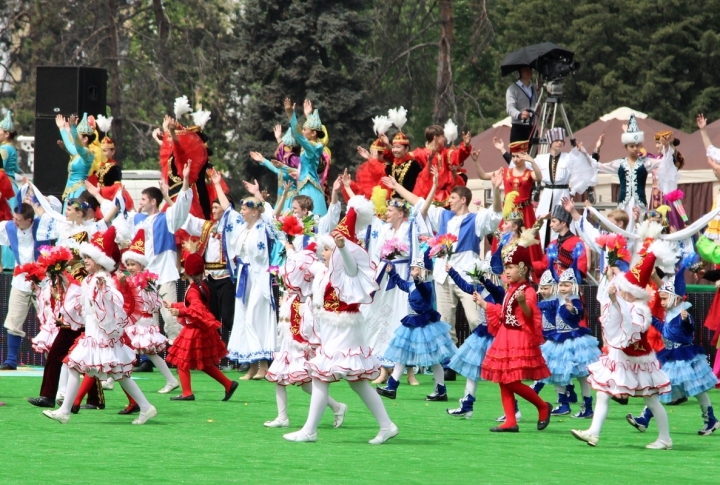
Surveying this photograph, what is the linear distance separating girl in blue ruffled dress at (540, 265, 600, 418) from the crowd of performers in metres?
0.02

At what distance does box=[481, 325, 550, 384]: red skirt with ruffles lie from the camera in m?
10.1

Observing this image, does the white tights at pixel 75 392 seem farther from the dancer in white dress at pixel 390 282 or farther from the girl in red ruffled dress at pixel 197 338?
the dancer in white dress at pixel 390 282

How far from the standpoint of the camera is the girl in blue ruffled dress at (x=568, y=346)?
11.5m

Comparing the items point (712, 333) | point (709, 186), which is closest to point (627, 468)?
point (712, 333)

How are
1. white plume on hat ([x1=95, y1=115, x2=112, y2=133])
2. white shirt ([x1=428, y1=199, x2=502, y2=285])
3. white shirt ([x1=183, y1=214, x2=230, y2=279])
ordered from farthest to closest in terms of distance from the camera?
white plume on hat ([x1=95, y1=115, x2=112, y2=133]), white shirt ([x1=183, y1=214, x2=230, y2=279]), white shirt ([x1=428, y1=199, x2=502, y2=285])

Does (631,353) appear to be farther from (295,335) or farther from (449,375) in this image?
(449,375)

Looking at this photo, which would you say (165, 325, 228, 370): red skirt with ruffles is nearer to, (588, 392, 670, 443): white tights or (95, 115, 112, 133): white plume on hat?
(588, 392, 670, 443): white tights

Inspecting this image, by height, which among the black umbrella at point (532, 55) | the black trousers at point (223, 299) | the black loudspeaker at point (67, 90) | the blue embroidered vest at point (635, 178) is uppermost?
the black umbrella at point (532, 55)

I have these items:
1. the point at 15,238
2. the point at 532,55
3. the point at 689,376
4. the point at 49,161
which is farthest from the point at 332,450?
the point at 49,161

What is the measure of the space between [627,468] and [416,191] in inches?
303

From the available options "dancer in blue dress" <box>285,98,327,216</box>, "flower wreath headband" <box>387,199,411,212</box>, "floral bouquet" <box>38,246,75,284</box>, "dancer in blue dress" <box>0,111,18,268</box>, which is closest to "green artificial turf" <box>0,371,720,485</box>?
"floral bouquet" <box>38,246,75,284</box>

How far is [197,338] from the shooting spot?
12266 millimetres

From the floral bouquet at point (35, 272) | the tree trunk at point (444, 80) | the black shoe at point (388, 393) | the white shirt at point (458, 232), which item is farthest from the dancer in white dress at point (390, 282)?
the tree trunk at point (444, 80)

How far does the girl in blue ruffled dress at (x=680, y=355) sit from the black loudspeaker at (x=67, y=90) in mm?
8763
